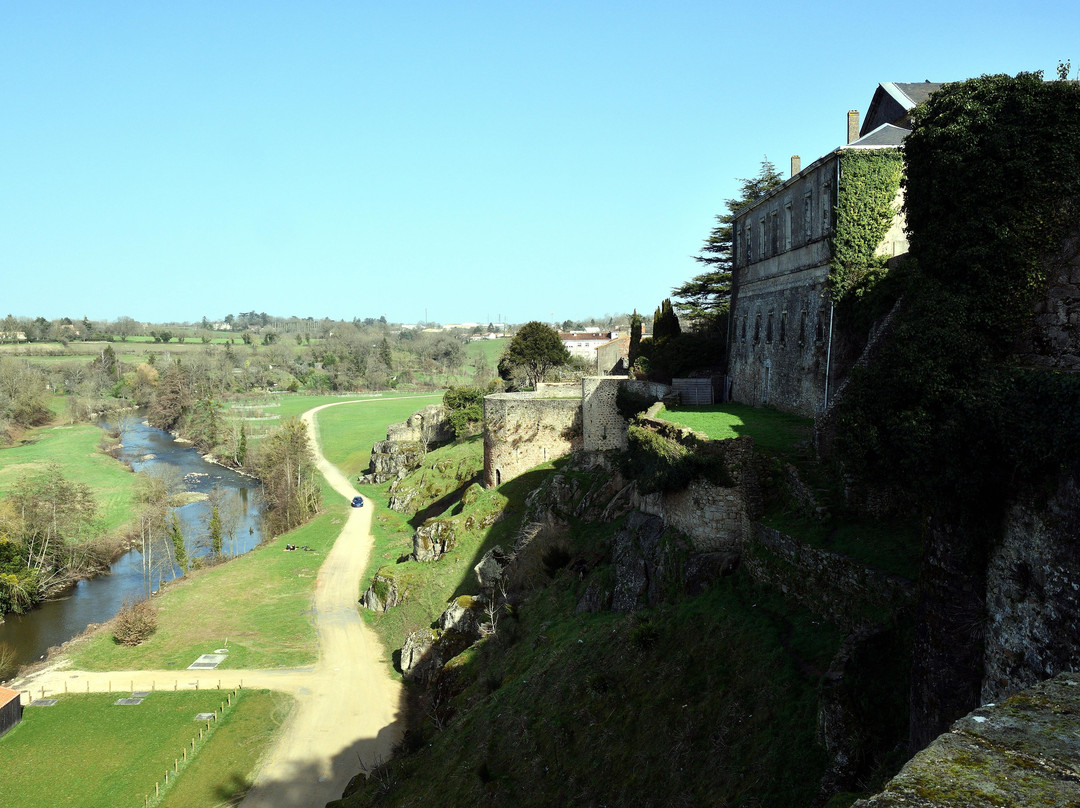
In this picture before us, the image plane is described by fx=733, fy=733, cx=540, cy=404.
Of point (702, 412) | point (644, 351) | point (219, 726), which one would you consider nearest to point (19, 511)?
point (219, 726)

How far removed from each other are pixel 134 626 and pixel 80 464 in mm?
41381

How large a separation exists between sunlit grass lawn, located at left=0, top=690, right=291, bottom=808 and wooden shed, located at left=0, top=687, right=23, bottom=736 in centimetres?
27

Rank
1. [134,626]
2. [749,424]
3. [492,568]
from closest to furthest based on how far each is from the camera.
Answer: [749,424]
[492,568]
[134,626]

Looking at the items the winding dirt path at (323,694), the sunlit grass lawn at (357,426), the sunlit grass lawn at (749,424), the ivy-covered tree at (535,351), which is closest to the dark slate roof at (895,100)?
the sunlit grass lawn at (749,424)

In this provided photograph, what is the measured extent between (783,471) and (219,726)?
21446 millimetres

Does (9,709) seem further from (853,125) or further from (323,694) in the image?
(853,125)

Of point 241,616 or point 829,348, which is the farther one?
point 241,616

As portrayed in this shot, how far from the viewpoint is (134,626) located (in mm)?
32250

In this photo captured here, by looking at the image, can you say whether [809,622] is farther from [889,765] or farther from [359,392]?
[359,392]

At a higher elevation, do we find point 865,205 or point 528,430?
point 865,205

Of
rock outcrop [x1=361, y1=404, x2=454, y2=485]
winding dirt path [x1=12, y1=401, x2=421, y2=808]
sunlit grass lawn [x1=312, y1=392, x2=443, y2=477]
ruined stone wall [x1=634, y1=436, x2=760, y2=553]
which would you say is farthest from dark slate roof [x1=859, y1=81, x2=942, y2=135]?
sunlit grass lawn [x1=312, y1=392, x2=443, y2=477]

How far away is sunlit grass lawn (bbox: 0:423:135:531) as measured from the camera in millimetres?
54062

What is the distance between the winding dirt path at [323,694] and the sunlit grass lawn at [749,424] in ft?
46.7

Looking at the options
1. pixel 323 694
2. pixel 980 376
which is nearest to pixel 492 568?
pixel 323 694
